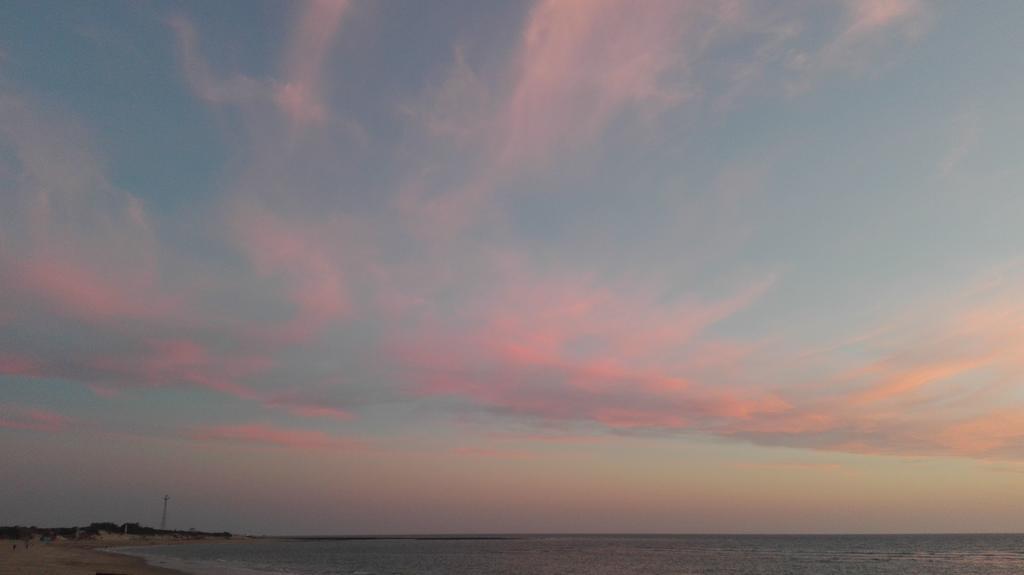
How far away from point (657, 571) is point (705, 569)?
8.69 meters

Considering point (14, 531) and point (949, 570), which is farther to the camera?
point (14, 531)

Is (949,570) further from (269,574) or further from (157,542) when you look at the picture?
(157,542)

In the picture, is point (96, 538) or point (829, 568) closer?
point (829, 568)

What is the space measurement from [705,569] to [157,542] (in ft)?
544

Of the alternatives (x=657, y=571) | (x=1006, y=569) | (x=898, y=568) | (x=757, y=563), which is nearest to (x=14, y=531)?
(x=657, y=571)

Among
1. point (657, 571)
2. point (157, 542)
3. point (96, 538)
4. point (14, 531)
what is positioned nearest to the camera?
point (657, 571)

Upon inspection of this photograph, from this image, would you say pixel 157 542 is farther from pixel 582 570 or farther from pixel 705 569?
pixel 705 569

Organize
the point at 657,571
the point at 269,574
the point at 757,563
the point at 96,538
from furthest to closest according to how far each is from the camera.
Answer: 1. the point at 96,538
2. the point at 757,563
3. the point at 657,571
4. the point at 269,574

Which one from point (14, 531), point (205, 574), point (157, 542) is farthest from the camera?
point (157, 542)

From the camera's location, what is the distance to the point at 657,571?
91.0 m

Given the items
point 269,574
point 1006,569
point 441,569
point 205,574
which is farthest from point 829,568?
point 205,574

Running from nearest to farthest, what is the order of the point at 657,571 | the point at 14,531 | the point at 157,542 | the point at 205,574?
the point at 205,574
the point at 657,571
the point at 14,531
the point at 157,542

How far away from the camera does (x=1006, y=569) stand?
94875 mm

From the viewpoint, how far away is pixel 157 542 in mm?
191875
